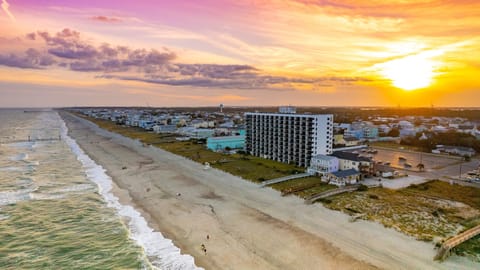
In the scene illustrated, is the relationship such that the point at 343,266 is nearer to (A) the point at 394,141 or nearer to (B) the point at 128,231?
(B) the point at 128,231

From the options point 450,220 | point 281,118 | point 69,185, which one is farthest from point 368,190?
point 69,185

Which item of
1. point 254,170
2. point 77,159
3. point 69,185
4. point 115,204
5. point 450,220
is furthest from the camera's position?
point 77,159

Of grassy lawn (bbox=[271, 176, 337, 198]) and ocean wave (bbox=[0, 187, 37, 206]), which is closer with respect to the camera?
ocean wave (bbox=[0, 187, 37, 206])

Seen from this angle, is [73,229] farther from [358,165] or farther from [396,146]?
[396,146]

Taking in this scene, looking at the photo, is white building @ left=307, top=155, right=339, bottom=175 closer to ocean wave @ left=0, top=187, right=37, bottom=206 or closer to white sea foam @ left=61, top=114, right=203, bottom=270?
white sea foam @ left=61, top=114, right=203, bottom=270

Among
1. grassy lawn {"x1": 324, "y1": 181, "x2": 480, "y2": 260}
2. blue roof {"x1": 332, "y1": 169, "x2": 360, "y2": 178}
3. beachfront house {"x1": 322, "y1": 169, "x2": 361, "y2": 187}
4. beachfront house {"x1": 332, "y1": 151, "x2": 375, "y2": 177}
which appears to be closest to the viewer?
grassy lawn {"x1": 324, "y1": 181, "x2": 480, "y2": 260}

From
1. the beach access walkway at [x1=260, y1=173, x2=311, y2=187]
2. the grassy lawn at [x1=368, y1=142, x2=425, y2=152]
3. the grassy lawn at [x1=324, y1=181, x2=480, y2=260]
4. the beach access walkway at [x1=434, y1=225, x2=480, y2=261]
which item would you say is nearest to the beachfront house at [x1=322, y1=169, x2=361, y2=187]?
the grassy lawn at [x1=324, y1=181, x2=480, y2=260]

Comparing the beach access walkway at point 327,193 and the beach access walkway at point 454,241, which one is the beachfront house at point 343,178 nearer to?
the beach access walkway at point 327,193
